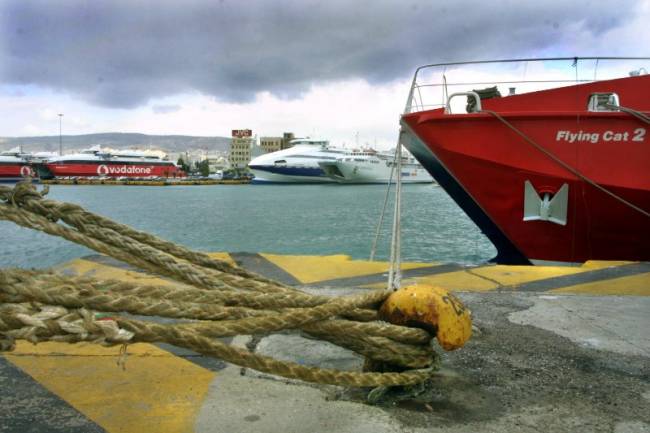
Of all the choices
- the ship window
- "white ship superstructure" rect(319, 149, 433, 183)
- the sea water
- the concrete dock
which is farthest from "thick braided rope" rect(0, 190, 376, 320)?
"white ship superstructure" rect(319, 149, 433, 183)

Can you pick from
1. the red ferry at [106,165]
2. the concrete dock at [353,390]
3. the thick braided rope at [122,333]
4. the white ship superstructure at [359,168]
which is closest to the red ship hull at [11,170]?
the red ferry at [106,165]

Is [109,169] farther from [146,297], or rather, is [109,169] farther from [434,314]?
[434,314]

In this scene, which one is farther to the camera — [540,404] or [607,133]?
[607,133]

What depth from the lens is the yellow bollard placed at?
2186mm

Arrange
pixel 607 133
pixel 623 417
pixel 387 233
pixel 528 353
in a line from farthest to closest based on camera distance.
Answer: pixel 387 233
pixel 607 133
pixel 528 353
pixel 623 417

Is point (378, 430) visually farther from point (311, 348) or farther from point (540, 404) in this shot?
point (311, 348)

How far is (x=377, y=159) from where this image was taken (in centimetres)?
7000

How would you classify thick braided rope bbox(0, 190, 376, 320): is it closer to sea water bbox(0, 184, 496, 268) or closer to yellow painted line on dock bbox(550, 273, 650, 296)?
yellow painted line on dock bbox(550, 273, 650, 296)

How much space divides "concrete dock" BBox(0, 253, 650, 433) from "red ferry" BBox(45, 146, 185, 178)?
3558 inches

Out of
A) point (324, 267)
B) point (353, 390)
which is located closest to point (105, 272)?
point (324, 267)

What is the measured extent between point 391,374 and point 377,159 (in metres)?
68.7

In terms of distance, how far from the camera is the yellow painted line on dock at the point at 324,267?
5004 millimetres

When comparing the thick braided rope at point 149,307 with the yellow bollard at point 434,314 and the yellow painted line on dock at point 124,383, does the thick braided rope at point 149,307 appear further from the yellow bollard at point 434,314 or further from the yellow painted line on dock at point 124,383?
the yellow painted line on dock at point 124,383

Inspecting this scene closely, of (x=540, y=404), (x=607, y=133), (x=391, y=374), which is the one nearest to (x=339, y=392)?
(x=391, y=374)
